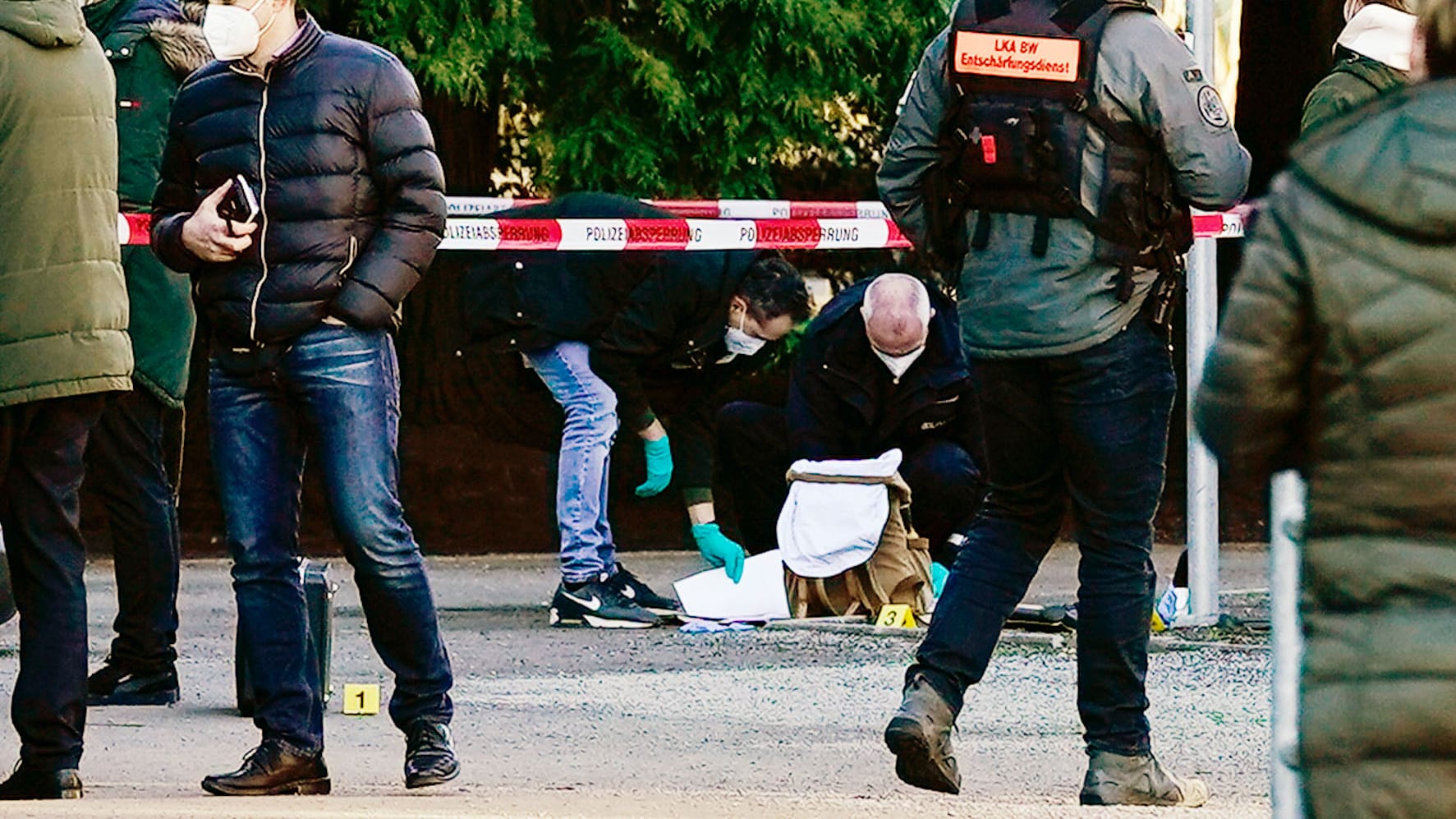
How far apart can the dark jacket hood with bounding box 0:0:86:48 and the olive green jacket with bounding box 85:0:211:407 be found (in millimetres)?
1698

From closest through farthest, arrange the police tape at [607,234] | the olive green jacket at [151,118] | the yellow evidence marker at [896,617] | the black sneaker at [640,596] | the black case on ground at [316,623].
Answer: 1. the black case on ground at [316,623]
2. the olive green jacket at [151,118]
3. the yellow evidence marker at [896,617]
4. the black sneaker at [640,596]
5. the police tape at [607,234]

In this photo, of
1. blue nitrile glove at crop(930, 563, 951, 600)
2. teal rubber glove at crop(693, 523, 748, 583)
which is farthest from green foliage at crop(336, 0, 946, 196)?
blue nitrile glove at crop(930, 563, 951, 600)

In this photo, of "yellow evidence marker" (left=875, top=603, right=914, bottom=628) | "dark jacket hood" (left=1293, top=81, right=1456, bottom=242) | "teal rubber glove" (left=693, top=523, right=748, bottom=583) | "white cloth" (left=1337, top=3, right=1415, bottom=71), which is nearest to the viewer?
"dark jacket hood" (left=1293, top=81, right=1456, bottom=242)

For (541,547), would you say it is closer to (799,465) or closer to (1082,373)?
(799,465)

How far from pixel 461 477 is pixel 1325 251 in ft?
33.6

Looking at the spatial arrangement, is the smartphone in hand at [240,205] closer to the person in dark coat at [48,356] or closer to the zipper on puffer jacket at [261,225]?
the zipper on puffer jacket at [261,225]

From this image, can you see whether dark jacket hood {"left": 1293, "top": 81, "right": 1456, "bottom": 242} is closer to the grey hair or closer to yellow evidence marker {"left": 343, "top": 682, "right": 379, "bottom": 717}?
yellow evidence marker {"left": 343, "top": 682, "right": 379, "bottom": 717}

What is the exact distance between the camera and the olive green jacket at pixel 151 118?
748 cm

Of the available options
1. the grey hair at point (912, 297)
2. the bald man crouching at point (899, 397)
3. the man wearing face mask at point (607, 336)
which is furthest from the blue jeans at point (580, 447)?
the grey hair at point (912, 297)

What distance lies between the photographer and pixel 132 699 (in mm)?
7352

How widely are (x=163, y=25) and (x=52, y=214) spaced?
191 cm

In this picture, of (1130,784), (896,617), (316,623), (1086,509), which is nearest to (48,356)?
(316,623)

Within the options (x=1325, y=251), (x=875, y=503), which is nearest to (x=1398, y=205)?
(x=1325, y=251)

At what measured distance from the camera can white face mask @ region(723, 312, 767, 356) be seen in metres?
9.72
